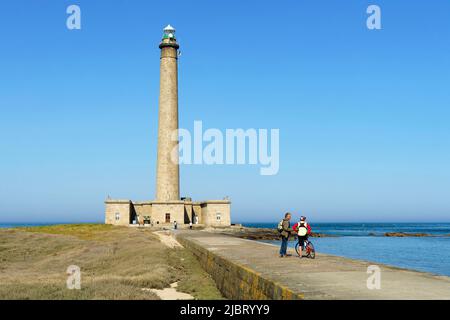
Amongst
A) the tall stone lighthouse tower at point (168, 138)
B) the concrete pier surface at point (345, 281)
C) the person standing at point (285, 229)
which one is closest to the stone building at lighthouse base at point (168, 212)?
the tall stone lighthouse tower at point (168, 138)

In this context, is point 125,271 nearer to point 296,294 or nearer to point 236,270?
point 236,270

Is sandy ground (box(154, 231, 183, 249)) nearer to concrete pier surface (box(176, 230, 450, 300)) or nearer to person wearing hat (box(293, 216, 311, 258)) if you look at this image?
person wearing hat (box(293, 216, 311, 258))

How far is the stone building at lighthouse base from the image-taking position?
215 ft

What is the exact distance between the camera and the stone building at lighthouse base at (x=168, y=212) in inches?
2576

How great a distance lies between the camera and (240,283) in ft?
42.8

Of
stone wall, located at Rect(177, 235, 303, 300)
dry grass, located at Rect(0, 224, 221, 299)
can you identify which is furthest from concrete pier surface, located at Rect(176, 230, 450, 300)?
dry grass, located at Rect(0, 224, 221, 299)

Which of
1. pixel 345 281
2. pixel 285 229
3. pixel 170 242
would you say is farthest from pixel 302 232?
pixel 170 242

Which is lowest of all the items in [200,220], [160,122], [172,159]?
[200,220]

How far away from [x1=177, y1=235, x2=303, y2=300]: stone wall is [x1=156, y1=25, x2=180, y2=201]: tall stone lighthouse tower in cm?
4625

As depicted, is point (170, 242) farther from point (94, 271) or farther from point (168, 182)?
point (168, 182)

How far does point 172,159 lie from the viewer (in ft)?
218

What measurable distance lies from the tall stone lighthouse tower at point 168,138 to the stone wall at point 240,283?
152 feet
